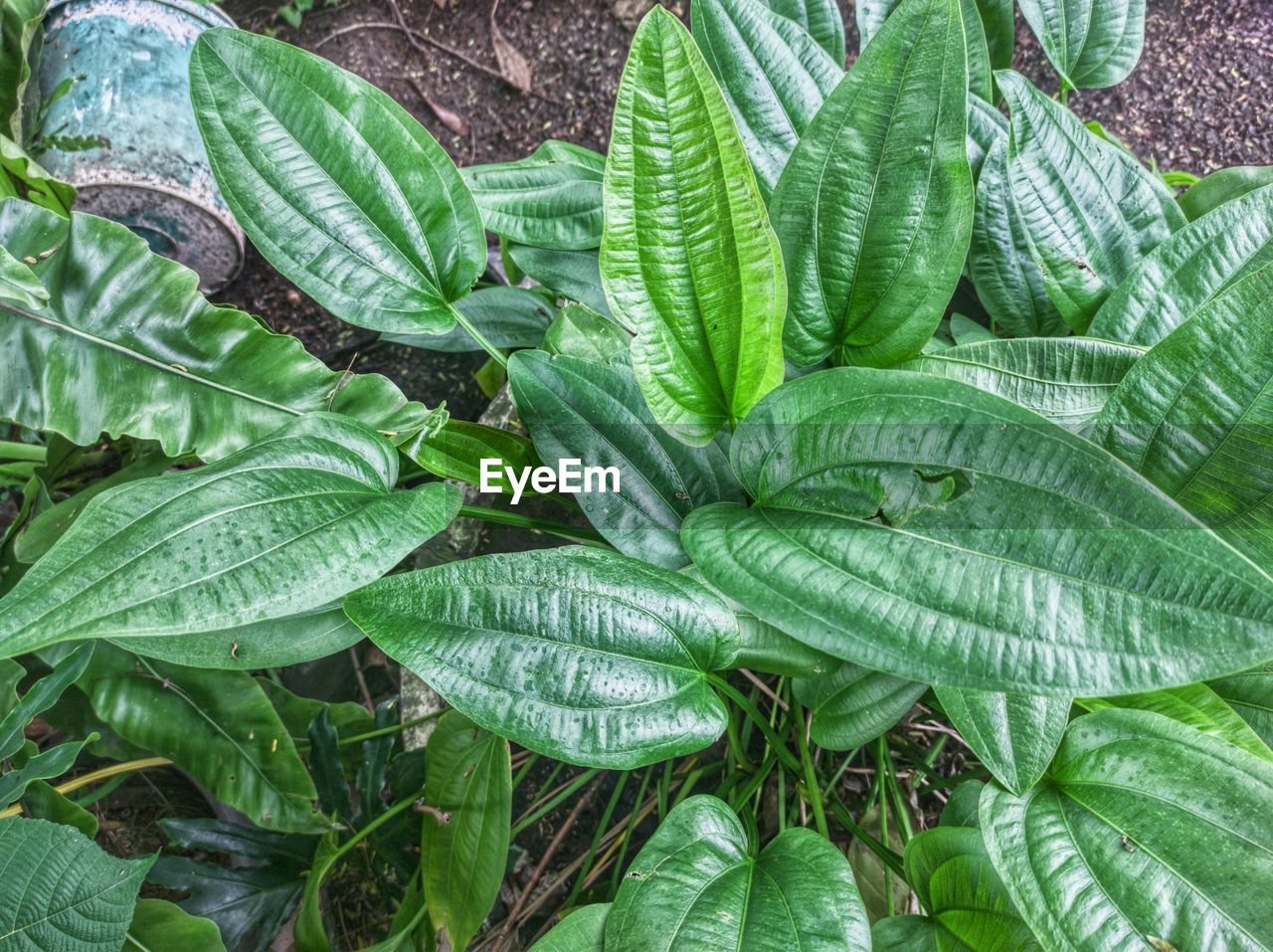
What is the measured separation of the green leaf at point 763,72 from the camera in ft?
2.57

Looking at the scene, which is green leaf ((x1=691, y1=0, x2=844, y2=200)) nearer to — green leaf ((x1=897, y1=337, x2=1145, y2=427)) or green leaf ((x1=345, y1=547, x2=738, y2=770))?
green leaf ((x1=897, y1=337, x2=1145, y2=427))

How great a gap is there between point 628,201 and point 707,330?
0.11 meters

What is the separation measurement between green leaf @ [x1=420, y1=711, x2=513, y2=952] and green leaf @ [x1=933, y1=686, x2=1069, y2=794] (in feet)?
1.45

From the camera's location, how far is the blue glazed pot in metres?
1.23

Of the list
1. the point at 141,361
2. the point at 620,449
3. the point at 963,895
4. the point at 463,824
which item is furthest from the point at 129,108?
the point at 963,895

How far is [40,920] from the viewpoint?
0.64 metres

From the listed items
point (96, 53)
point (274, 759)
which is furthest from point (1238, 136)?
point (96, 53)

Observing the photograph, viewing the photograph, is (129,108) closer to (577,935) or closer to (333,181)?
(333,181)

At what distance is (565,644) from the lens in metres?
0.53

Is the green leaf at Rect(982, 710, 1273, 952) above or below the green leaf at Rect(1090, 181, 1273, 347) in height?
below

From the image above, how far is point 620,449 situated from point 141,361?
545 millimetres

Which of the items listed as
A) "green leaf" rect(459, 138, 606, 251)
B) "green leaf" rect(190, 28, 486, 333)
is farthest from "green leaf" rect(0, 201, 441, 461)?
"green leaf" rect(459, 138, 606, 251)

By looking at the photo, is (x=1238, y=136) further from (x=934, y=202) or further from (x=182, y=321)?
(x=182, y=321)

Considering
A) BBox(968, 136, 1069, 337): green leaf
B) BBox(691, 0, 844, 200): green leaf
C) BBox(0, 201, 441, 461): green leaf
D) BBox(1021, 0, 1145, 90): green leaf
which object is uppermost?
BBox(1021, 0, 1145, 90): green leaf
